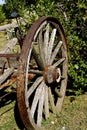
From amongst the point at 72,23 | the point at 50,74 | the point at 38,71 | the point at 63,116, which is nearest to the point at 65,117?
the point at 63,116

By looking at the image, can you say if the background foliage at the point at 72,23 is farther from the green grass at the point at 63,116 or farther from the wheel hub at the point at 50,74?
the wheel hub at the point at 50,74

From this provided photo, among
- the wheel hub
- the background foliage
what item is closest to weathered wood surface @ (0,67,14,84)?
the wheel hub

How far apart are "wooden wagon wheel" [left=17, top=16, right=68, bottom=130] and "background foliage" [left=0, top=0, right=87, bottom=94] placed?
1.32 feet

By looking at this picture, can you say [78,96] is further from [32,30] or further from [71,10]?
[32,30]

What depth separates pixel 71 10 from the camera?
599 centimetres

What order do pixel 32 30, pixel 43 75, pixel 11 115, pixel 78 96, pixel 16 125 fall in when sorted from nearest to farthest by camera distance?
pixel 32 30 → pixel 43 75 → pixel 16 125 → pixel 11 115 → pixel 78 96

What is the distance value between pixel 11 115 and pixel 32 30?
2227mm

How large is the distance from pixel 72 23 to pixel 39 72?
1.65m

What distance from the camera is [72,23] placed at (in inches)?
237

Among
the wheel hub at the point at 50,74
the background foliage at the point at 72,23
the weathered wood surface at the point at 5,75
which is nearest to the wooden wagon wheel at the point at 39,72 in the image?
the wheel hub at the point at 50,74

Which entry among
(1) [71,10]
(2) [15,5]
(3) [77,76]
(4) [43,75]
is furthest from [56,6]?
(4) [43,75]

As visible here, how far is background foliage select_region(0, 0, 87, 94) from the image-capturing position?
595cm

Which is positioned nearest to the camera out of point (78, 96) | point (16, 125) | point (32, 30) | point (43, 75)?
point (32, 30)

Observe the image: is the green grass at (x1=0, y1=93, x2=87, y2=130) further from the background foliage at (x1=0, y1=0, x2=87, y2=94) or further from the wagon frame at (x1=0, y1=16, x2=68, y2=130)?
the background foliage at (x1=0, y1=0, x2=87, y2=94)
